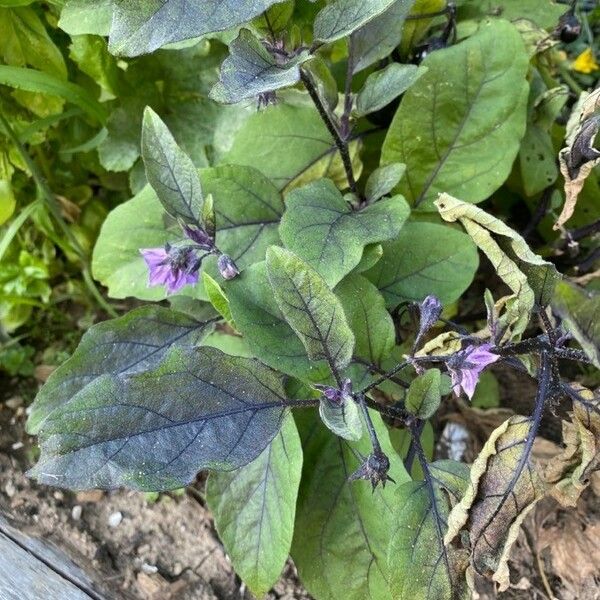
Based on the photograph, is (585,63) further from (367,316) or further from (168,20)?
(168,20)

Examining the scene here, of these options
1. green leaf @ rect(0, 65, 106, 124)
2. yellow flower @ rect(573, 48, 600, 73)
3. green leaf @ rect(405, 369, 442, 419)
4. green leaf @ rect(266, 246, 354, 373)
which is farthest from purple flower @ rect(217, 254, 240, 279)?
yellow flower @ rect(573, 48, 600, 73)

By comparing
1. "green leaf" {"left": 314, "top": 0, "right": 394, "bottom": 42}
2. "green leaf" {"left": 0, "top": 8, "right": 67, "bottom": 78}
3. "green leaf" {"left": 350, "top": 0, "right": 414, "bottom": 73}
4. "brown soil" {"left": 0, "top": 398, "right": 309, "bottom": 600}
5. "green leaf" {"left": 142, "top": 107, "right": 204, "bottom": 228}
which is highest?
"green leaf" {"left": 0, "top": 8, "right": 67, "bottom": 78}

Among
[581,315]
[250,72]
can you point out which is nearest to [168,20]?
[250,72]

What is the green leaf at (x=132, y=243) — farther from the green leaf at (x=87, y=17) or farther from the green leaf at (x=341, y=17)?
the green leaf at (x=341, y=17)

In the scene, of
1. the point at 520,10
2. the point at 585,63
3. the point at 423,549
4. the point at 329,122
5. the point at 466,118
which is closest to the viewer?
the point at 423,549

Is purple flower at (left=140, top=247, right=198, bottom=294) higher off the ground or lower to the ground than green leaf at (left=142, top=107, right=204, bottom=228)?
lower

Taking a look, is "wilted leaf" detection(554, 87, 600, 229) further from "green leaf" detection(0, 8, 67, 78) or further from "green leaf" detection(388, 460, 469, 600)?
"green leaf" detection(0, 8, 67, 78)

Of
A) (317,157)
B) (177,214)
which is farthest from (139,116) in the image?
(177,214)
